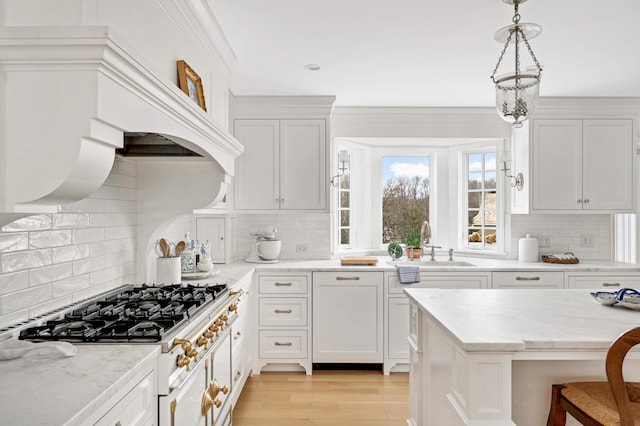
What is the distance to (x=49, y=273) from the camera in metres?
1.69

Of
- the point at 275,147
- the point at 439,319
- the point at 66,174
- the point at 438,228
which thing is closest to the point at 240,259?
the point at 275,147

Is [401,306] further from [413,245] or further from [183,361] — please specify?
[183,361]

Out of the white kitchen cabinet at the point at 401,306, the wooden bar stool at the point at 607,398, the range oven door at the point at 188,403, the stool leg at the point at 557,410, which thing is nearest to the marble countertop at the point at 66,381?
the range oven door at the point at 188,403

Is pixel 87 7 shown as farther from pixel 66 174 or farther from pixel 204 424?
pixel 204 424

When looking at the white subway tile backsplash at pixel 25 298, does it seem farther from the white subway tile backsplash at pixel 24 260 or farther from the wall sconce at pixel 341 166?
the wall sconce at pixel 341 166

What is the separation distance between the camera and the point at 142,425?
4.17 ft

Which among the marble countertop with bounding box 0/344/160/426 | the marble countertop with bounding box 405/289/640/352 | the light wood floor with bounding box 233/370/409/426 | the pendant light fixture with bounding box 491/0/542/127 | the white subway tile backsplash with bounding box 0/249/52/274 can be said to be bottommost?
the light wood floor with bounding box 233/370/409/426

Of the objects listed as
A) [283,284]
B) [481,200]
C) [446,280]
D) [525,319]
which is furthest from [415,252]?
[525,319]

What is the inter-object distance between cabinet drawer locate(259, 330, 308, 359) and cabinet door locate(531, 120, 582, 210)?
8.40 ft

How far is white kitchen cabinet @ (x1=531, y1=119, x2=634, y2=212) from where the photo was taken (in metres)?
3.95

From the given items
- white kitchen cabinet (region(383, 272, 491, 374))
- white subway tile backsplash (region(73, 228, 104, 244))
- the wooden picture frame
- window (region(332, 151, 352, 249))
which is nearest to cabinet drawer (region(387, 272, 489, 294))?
white kitchen cabinet (region(383, 272, 491, 374))

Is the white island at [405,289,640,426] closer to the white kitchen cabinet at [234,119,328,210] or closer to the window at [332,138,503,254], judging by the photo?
the white kitchen cabinet at [234,119,328,210]

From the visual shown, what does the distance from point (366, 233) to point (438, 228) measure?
83cm

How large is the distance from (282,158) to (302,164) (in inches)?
7.8
